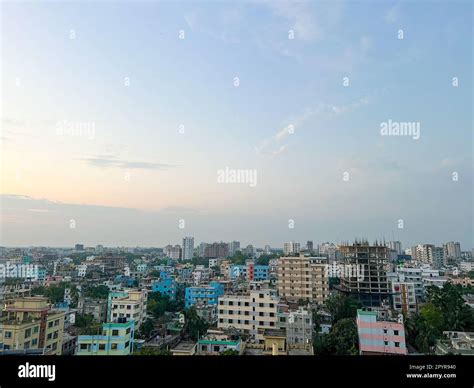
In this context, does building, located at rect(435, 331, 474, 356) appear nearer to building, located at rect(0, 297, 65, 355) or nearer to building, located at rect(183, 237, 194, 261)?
building, located at rect(183, 237, 194, 261)

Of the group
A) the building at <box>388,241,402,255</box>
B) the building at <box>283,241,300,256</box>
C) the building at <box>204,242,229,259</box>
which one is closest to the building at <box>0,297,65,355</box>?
the building at <box>283,241,300,256</box>

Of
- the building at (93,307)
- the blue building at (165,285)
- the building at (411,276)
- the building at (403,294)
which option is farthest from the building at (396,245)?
the blue building at (165,285)

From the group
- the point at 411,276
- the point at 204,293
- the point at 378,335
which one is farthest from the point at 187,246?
the point at 411,276

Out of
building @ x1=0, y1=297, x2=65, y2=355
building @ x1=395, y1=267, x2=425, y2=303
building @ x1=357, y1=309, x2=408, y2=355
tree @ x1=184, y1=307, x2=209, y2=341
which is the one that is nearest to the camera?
building @ x1=357, y1=309, x2=408, y2=355

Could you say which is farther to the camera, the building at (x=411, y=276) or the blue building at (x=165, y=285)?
the blue building at (x=165, y=285)

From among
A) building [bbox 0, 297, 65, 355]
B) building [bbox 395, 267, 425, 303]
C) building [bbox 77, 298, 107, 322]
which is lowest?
building [bbox 77, 298, 107, 322]

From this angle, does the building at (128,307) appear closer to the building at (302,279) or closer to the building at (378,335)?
the building at (302,279)
